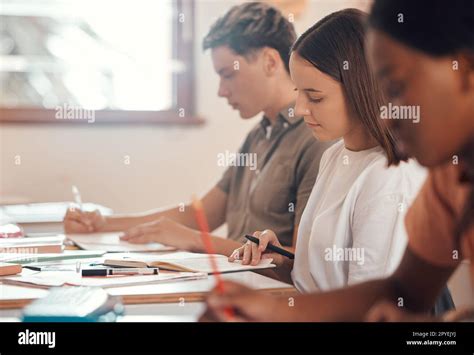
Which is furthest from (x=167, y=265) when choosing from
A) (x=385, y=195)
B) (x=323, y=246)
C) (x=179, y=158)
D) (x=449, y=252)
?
(x=179, y=158)

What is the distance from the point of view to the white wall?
5.61 ft

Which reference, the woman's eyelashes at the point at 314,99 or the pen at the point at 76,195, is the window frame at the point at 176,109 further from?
the woman's eyelashes at the point at 314,99

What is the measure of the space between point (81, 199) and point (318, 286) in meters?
0.99

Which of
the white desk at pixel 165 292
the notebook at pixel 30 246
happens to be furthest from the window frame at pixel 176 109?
the white desk at pixel 165 292

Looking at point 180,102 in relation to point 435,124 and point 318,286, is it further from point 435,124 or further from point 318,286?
point 435,124

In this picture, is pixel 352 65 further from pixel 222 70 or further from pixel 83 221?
pixel 83 221

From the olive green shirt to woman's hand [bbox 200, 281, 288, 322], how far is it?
0.23 m

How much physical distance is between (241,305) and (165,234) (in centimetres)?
52

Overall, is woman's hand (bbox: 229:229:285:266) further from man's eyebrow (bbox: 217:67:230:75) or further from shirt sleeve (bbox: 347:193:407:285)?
man's eyebrow (bbox: 217:67:230:75)

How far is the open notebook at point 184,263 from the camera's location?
3.82 ft

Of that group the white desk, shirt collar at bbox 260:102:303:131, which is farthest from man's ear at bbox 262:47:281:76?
the white desk

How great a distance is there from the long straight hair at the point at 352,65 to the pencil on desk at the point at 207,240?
29 centimetres

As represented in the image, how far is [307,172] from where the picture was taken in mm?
1316

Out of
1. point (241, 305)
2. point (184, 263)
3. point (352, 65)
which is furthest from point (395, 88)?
point (184, 263)
